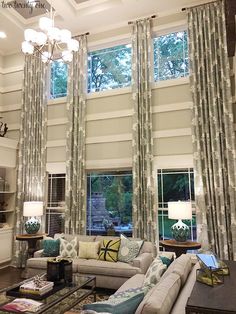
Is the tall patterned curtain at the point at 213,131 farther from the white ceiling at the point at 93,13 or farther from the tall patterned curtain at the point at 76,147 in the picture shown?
the tall patterned curtain at the point at 76,147

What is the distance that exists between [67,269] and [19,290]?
25.1 inches

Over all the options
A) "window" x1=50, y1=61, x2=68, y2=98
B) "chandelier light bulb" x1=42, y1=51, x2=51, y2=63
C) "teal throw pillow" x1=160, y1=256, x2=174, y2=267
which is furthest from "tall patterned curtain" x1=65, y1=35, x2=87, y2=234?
"teal throw pillow" x1=160, y1=256, x2=174, y2=267

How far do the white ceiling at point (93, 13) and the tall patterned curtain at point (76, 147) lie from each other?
0.44 meters

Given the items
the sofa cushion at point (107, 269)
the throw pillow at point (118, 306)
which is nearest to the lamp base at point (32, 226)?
the sofa cushion at point (107, 269)

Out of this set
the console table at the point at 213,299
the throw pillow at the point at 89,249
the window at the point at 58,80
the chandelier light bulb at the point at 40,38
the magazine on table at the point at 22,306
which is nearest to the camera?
the console table at the point at 213,299

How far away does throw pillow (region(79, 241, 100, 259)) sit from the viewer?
15.7 feet

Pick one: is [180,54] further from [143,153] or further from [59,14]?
[59,14]

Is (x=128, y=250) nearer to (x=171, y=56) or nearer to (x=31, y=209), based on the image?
(x=31, y=209)

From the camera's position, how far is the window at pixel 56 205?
6262 millimetres

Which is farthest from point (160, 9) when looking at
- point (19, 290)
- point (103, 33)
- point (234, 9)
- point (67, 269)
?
point (19, 290)

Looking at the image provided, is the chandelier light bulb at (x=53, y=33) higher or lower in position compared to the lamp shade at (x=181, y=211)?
higher

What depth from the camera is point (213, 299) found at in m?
1.78

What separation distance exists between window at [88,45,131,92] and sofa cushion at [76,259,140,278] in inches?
149

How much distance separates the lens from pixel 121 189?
5.95 meters
